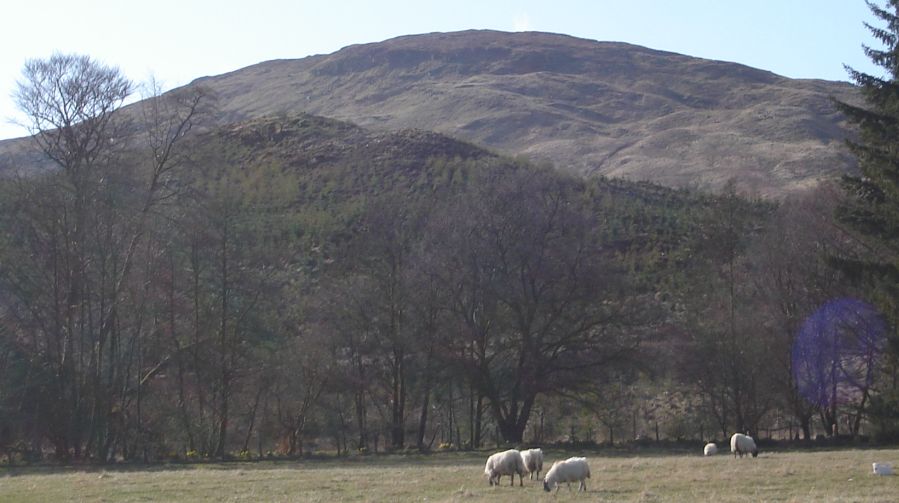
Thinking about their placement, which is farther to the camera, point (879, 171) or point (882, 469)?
point (879, 171)

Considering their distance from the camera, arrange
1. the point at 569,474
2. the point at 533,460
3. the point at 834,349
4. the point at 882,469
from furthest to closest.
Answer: the point at 834,349, the point at 533,460, the point at 882,469, the point at 569,474

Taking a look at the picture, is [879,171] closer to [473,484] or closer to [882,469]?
[882,469]

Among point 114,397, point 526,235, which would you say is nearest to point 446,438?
point 526,235

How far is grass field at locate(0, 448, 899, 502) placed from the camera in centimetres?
1905

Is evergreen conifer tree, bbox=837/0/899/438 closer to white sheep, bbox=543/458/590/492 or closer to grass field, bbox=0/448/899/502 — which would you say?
grass field, bbox=0/448/899/502

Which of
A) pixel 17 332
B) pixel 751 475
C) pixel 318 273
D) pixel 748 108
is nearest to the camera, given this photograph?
pixel 751 475

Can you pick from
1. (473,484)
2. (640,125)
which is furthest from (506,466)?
(640,125)

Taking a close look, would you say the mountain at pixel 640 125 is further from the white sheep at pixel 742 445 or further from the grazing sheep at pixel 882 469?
the grazing sheep at pixel 882 469

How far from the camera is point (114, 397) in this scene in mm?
40688

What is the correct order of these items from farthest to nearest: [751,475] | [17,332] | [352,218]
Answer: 1. [352,218]
2. [17,332]
3. [751,475]

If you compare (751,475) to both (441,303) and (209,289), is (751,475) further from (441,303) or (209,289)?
(209,289)

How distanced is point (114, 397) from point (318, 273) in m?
26.5

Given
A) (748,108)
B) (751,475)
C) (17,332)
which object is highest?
(748,108)

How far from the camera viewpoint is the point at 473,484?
894 inches
